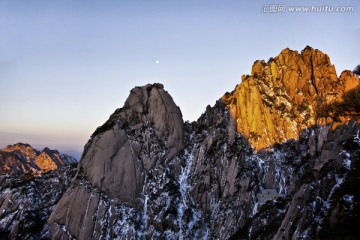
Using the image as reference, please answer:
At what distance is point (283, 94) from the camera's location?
18350 cm

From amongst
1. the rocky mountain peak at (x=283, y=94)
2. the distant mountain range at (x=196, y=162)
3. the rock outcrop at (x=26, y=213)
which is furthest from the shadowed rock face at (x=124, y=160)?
the rocky mountain peak at (x=283, y=94)

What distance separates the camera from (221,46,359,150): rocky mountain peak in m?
173

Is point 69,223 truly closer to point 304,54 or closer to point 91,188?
point 91,188

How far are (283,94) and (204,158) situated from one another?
164 feet

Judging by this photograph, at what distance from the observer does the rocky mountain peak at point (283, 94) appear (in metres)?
173

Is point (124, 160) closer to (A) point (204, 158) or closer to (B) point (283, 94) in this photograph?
(A) point (204, 158)

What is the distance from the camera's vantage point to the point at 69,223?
167 m

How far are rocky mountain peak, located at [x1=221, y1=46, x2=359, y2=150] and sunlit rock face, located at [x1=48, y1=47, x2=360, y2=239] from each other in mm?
482

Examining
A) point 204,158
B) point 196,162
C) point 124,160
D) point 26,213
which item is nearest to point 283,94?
point 204,158

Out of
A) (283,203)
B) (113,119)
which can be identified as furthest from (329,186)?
(113,119)

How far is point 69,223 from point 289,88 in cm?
12144

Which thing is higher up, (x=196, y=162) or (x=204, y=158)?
(x=204, y=158)

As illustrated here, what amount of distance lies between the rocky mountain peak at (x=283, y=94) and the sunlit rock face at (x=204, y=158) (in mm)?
482

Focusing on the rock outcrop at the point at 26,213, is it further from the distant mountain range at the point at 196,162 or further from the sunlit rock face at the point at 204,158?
the sunlit rock face at the point at 204,158
